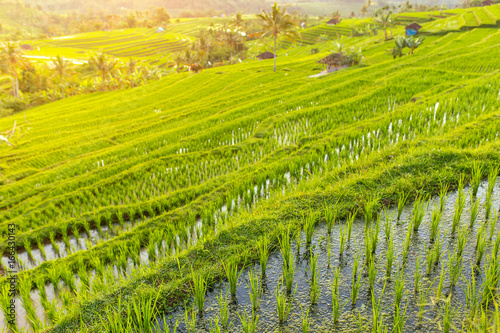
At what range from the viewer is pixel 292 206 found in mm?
3432

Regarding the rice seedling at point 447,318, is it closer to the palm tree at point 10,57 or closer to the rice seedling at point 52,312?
the rice seedling at point 52,312

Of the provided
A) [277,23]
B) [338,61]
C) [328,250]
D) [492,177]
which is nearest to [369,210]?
[328,250]

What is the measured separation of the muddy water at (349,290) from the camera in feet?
6.22

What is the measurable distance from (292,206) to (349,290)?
1.36 metres

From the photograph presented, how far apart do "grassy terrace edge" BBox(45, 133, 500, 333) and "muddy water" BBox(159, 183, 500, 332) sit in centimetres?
25

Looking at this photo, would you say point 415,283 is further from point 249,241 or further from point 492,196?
point 492,196

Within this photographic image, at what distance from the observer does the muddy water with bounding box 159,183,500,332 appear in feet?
6.22

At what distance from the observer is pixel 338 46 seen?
78.1 feet

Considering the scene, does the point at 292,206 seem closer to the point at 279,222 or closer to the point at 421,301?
the point at 279,222

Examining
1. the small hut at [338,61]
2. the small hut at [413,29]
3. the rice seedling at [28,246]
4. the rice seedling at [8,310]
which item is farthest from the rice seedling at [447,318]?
the small hut at [413,29]

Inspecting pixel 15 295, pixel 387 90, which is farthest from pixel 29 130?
pixel 387 90

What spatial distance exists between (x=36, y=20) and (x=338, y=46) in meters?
136

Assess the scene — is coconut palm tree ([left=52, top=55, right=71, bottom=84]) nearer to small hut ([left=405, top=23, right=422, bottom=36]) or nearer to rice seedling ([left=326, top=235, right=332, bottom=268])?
small hut ([left=405, top=23, right=422, bottom=36])

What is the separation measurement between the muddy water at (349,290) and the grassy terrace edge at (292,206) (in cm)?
25
